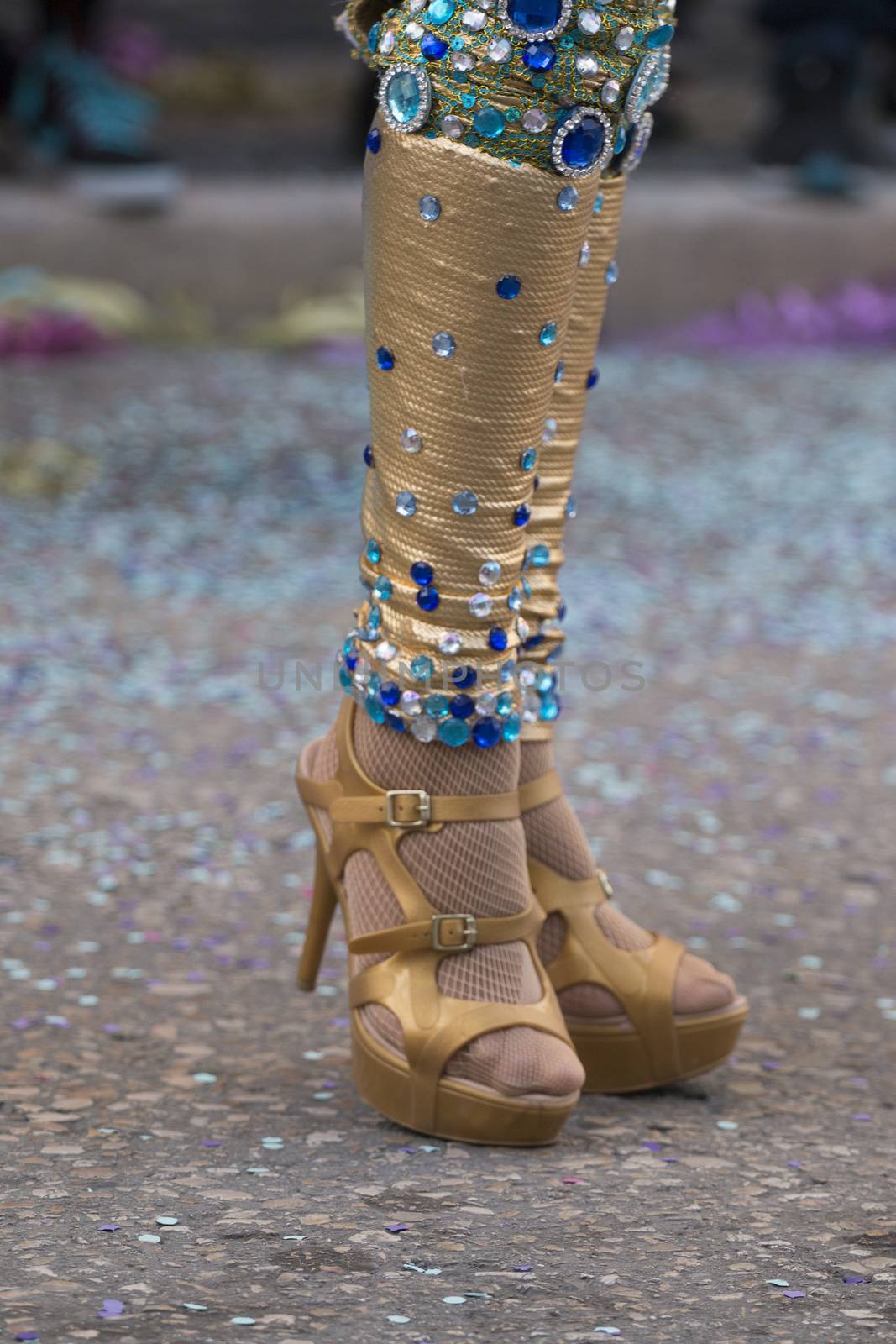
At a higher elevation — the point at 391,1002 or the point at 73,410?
the point at 391,1002

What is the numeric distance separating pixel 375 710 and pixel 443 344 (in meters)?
0.29

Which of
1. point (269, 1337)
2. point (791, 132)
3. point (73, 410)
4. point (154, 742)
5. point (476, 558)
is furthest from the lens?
point (791, 132)

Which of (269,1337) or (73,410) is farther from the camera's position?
(73,410)

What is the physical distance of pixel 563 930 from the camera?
150 cm

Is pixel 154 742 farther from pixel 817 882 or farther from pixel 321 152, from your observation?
pixel 321 152

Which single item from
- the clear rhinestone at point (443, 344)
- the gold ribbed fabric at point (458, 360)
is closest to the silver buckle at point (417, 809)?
the gold ribbed fabric at point (458, 360)

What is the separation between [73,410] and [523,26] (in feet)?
10.6

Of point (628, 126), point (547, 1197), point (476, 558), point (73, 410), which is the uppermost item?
point (628, 126)

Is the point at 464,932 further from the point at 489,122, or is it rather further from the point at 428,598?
the point at 489,122

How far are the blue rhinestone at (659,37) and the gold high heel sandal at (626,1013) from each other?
0.60 meters

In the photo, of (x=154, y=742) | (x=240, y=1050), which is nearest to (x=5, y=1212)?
(x=240, y=1050)

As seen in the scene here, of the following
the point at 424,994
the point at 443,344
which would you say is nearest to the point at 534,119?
the point at 443,344

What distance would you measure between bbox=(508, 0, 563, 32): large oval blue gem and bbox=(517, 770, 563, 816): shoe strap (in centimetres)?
61

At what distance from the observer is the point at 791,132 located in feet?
19.8
